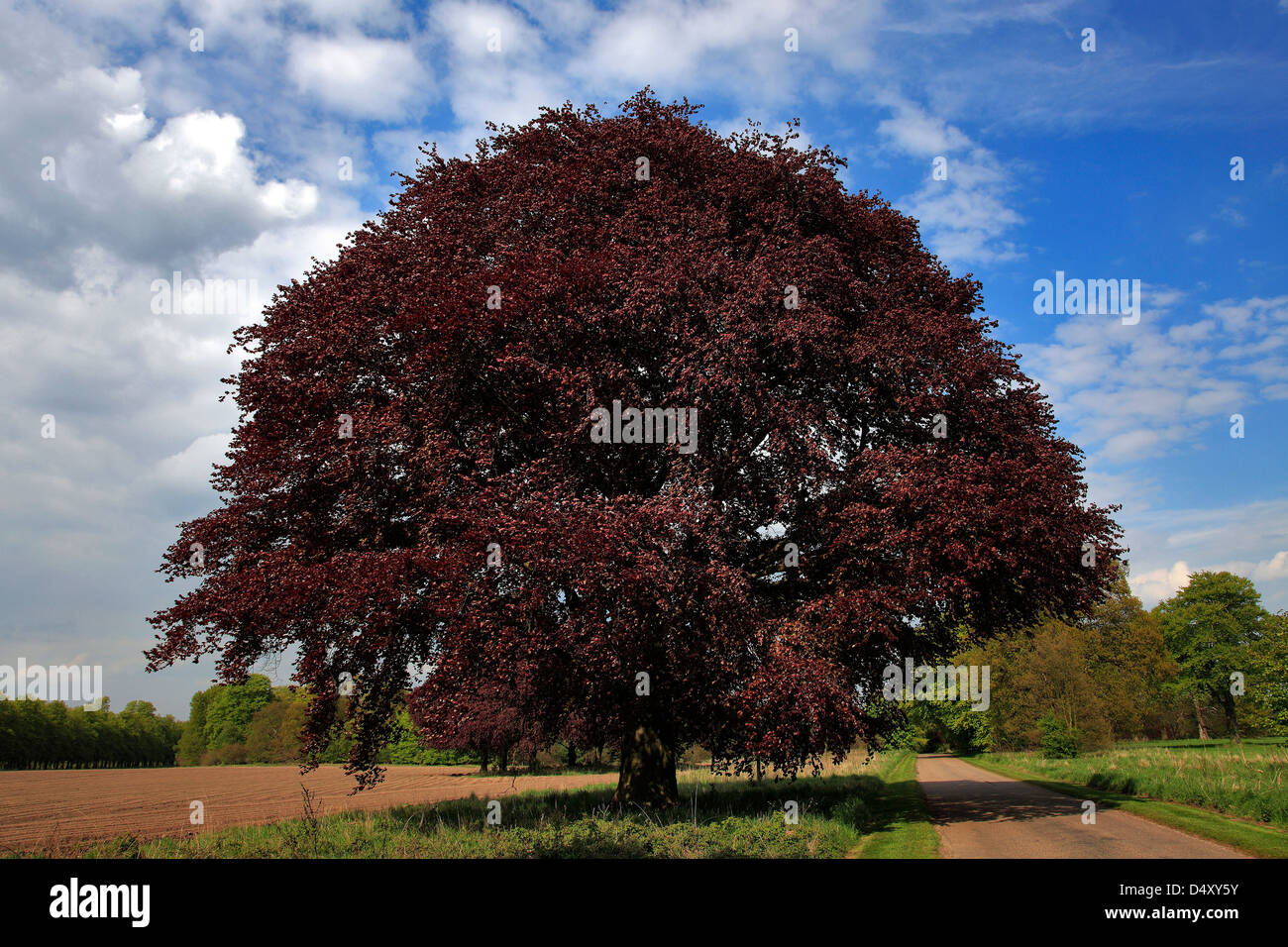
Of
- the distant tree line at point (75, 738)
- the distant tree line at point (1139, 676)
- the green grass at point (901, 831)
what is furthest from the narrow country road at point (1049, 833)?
the distant tree line at point (75, 738)

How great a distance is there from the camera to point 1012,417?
16.4 meters

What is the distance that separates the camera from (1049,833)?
1415 centimetres

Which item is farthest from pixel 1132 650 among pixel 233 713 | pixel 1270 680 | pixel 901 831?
pixel 233 713

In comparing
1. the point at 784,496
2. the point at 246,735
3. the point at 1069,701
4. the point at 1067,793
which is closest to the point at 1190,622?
the point at 1069,701

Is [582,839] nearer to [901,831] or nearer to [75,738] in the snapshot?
[901,831]

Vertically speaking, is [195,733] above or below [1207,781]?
below

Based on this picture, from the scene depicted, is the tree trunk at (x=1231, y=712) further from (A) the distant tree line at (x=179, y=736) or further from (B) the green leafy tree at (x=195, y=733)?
(B) the green leafy tree at (x=195, y=733)

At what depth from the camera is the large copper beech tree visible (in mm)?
12758

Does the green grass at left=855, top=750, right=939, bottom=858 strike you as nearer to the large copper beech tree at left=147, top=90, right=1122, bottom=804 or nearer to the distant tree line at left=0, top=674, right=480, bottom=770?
the large copper beech tree at left=147, top=90, right=1122, bottom=804

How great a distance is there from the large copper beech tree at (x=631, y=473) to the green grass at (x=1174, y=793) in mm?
4805

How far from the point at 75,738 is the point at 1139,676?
340 feet

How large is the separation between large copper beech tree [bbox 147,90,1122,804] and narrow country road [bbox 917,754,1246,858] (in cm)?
308
